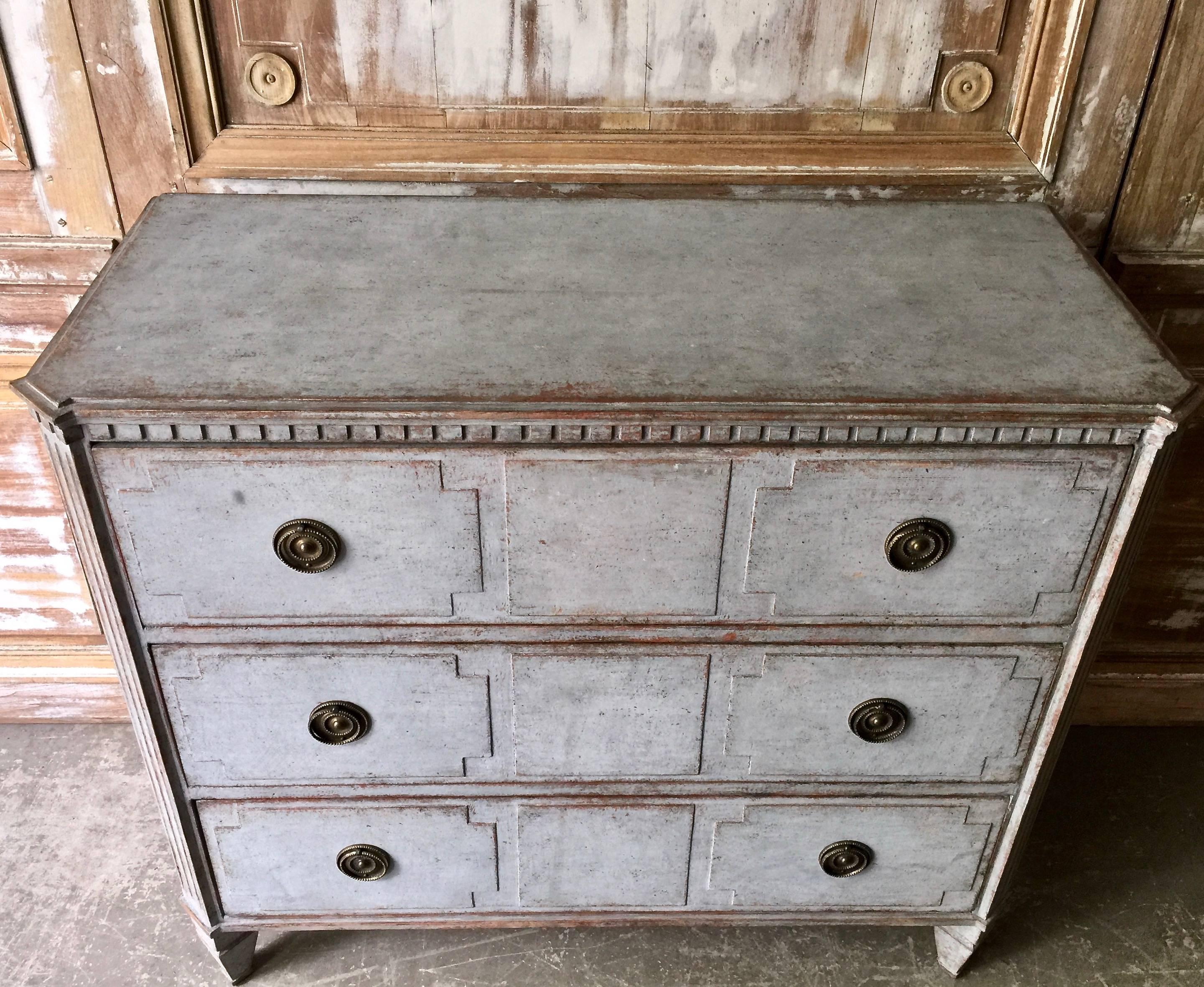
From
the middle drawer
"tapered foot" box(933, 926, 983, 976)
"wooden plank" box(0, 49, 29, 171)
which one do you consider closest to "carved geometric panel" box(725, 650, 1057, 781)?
the middle drawer

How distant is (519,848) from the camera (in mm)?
1686

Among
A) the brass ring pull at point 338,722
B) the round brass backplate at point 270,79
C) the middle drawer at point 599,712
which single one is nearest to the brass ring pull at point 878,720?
the middle drawer at point 599,712

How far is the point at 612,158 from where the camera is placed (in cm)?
174

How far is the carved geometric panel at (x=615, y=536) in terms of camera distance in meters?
1.30

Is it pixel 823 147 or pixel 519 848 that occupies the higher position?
pixel 823 147

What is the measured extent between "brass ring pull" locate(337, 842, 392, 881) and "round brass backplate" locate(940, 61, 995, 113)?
5.34 ft

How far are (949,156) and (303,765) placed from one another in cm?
151

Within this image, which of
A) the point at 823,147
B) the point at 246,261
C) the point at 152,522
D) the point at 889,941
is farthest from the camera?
the point at 889,941

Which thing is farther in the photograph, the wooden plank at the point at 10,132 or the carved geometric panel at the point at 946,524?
the wooden plank at the point at 10,132

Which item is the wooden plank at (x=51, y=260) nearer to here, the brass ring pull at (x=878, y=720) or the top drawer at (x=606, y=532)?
the top drawer at (x=606, y=532)

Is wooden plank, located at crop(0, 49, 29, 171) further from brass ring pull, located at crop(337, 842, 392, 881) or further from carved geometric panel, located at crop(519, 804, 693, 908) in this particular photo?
carved geometric panel, located at crop(519, 804, 693, 908)

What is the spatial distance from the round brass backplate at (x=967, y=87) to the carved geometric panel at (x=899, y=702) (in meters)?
0.95

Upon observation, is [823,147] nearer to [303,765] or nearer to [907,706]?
[907,706]

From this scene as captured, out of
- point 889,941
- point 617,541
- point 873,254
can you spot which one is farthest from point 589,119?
point 889,941
